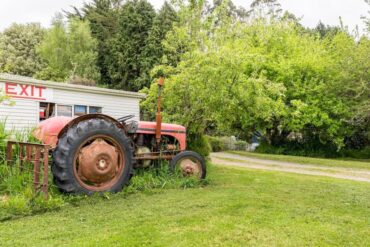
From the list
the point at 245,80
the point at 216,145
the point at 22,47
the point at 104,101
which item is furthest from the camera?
the point at 22,47

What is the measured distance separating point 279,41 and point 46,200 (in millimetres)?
15699

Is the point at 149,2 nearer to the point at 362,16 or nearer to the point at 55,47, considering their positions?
the point at 55,47

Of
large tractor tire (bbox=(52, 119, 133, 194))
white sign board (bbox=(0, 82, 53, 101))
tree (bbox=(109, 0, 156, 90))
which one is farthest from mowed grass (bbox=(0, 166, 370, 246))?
tree (bbox=(109, 0, 156, 90))

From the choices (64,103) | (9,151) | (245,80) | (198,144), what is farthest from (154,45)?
(9,151)

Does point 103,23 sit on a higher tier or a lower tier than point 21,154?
higher

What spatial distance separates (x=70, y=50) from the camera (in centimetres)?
2616

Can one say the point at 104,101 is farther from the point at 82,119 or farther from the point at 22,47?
the point at 22,47

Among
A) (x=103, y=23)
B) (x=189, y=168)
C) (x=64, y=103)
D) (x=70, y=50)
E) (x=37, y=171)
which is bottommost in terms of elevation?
(x=189, y=168)

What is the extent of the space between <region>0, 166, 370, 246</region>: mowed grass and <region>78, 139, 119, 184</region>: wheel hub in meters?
0.37

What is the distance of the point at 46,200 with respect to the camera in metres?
4.40

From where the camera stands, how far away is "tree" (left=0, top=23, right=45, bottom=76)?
26.8 m

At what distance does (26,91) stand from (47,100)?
2.45 ft

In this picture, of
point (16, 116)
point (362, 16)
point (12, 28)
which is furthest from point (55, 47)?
point (362, 16)

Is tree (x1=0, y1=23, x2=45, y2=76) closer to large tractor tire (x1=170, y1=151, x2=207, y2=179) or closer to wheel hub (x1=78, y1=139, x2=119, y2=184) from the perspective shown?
large tractor tire (x1=170, y1=151, x2=207, y2=179)
